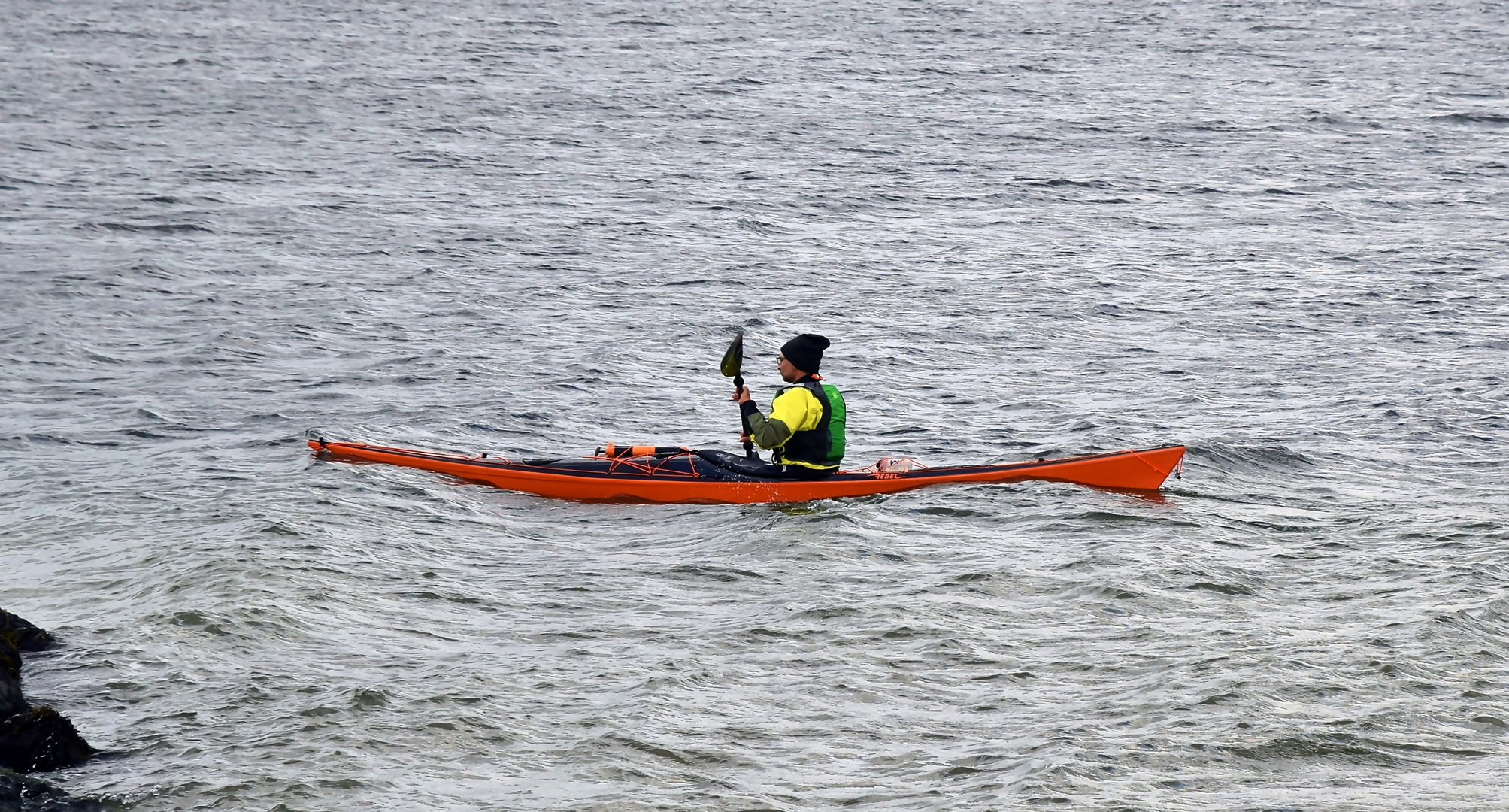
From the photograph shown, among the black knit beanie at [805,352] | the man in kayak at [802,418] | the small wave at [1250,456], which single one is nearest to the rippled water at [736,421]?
the small wave at [1250,456]

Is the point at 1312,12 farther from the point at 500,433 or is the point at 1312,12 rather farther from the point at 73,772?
the point at 73,772

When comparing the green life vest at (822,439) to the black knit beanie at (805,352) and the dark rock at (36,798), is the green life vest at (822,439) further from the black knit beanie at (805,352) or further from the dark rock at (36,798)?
the dark rock at (36,798)

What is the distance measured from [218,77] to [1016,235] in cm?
1711

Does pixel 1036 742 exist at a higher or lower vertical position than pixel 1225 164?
lower

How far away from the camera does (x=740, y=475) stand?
32.4 ft

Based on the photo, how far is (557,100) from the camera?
28172mm

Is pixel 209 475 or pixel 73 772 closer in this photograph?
pixel 73 772

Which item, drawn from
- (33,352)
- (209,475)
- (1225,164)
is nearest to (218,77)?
(33,352)

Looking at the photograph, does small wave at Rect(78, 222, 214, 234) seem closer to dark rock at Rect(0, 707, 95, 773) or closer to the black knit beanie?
the black knit beanie

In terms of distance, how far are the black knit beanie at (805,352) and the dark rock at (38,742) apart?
479 centimetres

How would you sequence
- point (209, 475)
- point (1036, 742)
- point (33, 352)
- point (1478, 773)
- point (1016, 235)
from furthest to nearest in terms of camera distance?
1. point (1016, 235)
2. point (33, 352)
3. point (209, 475)
4. point (1036, 742)
5. point (1478, 773)

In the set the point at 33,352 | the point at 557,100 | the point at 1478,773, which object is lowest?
the point at 1478,773

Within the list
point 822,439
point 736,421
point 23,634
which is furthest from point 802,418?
point 23,634

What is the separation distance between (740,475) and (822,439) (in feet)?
1.97
